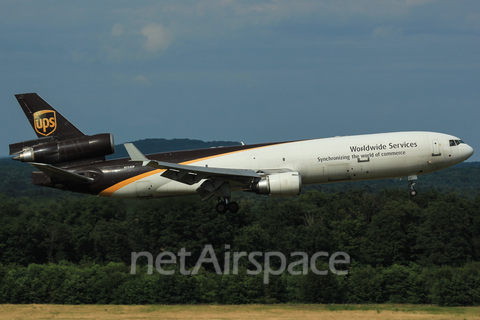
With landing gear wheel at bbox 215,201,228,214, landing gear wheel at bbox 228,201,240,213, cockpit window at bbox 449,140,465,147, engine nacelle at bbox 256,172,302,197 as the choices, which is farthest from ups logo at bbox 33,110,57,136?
cockpit window at bbox 449,140,465,147

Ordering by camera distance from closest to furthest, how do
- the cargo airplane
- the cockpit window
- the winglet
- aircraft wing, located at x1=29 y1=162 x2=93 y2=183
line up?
the winglet, aircraft wing, located at x1=29 y1=162 x2=93 y2=183, the cargo airplane, the cockpit window

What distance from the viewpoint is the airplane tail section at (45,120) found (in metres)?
A: 46.5

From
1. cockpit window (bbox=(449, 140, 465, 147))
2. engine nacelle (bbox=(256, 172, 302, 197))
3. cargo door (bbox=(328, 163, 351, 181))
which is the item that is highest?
cockpit window (bbox=(449, 140, 465, 147))

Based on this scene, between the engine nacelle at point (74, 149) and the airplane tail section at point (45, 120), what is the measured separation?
159cm

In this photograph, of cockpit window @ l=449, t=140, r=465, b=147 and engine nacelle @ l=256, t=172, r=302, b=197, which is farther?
cockpit window @ l=449, t=140, r=465, b=147

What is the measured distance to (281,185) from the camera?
1607 inches

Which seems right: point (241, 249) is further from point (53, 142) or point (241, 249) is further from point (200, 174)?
point (200, 174)

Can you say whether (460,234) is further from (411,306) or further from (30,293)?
(30,293)

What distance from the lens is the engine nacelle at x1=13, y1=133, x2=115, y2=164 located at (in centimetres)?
4462

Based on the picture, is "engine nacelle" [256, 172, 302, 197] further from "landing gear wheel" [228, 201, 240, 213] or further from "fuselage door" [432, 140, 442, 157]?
"fuselage door" [432, 140, 442, 157]

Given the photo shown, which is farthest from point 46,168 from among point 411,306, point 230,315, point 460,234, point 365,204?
point 365,204

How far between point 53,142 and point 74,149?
2.26 metres

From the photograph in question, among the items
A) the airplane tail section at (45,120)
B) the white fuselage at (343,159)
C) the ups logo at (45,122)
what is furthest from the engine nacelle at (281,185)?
the ups logo at (45,122)

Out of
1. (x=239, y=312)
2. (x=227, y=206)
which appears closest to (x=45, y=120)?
(x=227, y=206)
